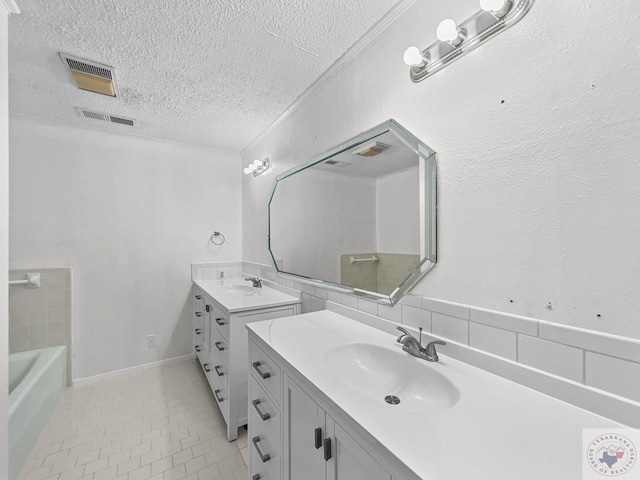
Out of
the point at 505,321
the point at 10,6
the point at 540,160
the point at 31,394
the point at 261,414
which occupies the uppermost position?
the point at 10,6

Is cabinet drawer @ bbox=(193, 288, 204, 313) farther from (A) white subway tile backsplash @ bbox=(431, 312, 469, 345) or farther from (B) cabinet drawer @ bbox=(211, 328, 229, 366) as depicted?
(A) white subway tile backsplash @ bbox=(431, 312, 469, 345)

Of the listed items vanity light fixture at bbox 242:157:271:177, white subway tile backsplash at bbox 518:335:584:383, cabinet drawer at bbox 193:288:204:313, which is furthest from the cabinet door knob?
vanity light fixture at bbox 242:157:271:177

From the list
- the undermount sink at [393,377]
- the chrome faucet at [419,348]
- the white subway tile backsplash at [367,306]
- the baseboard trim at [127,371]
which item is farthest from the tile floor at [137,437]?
the chrome faucet at [419,348]

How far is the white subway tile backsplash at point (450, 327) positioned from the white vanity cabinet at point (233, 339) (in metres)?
1.08

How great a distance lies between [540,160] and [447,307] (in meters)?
0.57

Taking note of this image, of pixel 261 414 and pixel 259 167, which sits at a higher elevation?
pixel 259 167

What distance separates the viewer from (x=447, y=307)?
1.07 meters

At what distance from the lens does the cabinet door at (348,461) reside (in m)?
0.65

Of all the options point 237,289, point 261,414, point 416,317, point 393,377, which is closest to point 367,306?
point 416,317

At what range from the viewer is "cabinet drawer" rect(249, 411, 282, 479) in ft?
3.64

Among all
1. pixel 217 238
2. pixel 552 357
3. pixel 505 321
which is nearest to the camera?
pixel 552 357

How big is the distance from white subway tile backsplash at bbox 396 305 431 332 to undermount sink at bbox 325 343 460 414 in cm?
15

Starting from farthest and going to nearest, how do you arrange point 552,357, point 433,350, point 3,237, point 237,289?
point 237,289 → point 3,237 → point 433,350 → point 552,357

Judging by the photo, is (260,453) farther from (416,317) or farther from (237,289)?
(237,289)
